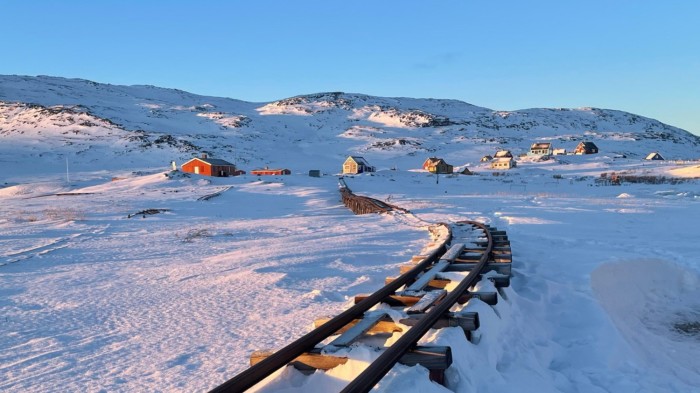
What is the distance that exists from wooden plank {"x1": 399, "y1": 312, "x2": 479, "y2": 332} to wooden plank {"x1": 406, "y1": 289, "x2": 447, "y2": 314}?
0.97 ft

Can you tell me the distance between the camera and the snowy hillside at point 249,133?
3684 inches

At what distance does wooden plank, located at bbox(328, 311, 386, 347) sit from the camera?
177 inches

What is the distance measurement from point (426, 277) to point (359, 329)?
2703 mm

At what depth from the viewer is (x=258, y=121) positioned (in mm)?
156000

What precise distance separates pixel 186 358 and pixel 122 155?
92040 mm

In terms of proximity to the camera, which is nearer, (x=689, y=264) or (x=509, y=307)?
(x=509, y=307)

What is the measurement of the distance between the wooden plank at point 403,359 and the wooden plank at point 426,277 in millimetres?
2511

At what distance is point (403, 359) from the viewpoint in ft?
13.2

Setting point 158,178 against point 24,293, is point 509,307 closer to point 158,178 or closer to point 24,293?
point 24,293

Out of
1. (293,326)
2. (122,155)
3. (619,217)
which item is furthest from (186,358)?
(122,155)

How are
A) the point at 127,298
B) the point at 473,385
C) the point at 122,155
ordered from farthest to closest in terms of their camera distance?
1. the point at 122,155
2. the point at 127,298
3. the point at 473,385

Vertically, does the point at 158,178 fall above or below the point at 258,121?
below

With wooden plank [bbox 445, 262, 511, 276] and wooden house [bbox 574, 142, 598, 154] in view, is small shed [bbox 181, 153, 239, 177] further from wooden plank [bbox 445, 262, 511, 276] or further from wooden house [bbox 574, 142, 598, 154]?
wooden house [bbox 574, 142, 598, 154]

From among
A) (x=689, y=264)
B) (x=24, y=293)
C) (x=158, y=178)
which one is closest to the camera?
(x=24, y=293)
